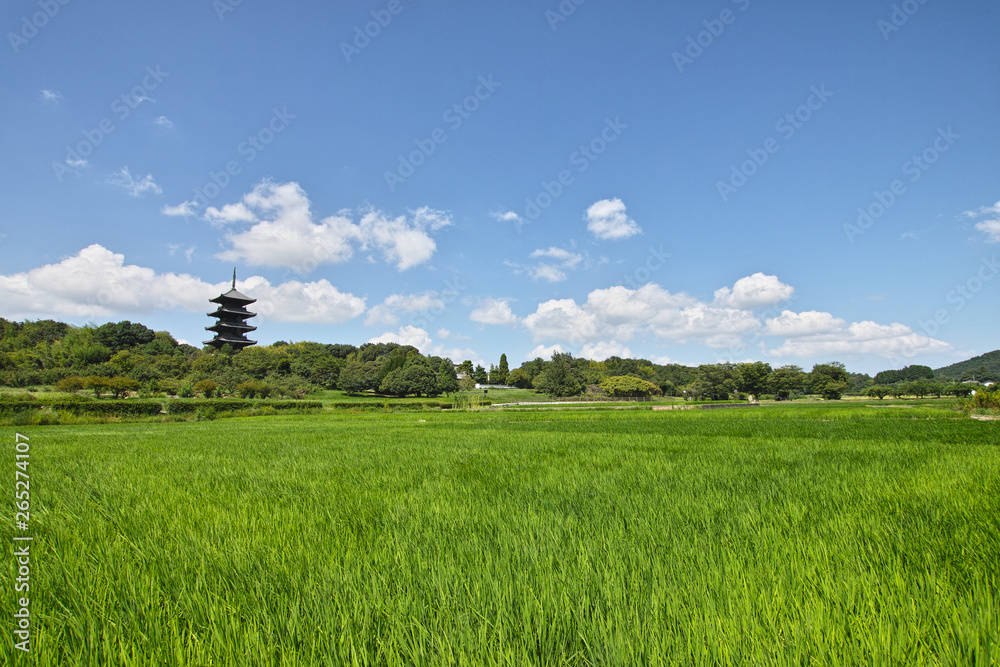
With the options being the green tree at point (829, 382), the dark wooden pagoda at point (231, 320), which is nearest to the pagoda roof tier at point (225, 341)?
the dark wooden pagoda at point (231, 320)

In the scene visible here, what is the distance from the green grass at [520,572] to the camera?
4.88 ft

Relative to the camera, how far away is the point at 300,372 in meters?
81.3

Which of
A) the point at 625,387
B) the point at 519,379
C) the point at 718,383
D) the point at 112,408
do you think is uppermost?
the point at 519,379

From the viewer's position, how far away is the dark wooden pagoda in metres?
80.5

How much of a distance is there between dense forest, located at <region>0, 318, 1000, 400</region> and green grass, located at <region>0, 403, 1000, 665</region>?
5905 centimetres

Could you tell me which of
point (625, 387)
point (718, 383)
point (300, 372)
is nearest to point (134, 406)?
point (300, 372)

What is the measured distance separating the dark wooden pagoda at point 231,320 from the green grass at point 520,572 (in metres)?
88.7

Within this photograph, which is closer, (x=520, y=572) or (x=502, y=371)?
(x=520, y=572)

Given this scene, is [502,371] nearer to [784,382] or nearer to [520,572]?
[784,382]

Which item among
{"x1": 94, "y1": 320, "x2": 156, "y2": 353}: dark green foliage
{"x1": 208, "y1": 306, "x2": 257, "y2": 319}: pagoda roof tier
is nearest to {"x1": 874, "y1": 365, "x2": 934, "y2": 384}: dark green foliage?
{"x1": 208, "y1": 306, "x2": 257, "y2": 319}: pagoda roof tier

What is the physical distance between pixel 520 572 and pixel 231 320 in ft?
316

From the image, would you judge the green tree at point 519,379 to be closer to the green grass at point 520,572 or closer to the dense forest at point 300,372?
the dense forest at point 300,372

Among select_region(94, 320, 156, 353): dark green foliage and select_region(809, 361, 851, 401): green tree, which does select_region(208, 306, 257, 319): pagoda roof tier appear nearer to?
select_region(94, 320, 156, 353): dark green foliage

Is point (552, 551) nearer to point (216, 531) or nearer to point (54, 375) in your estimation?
point (216, 531)
